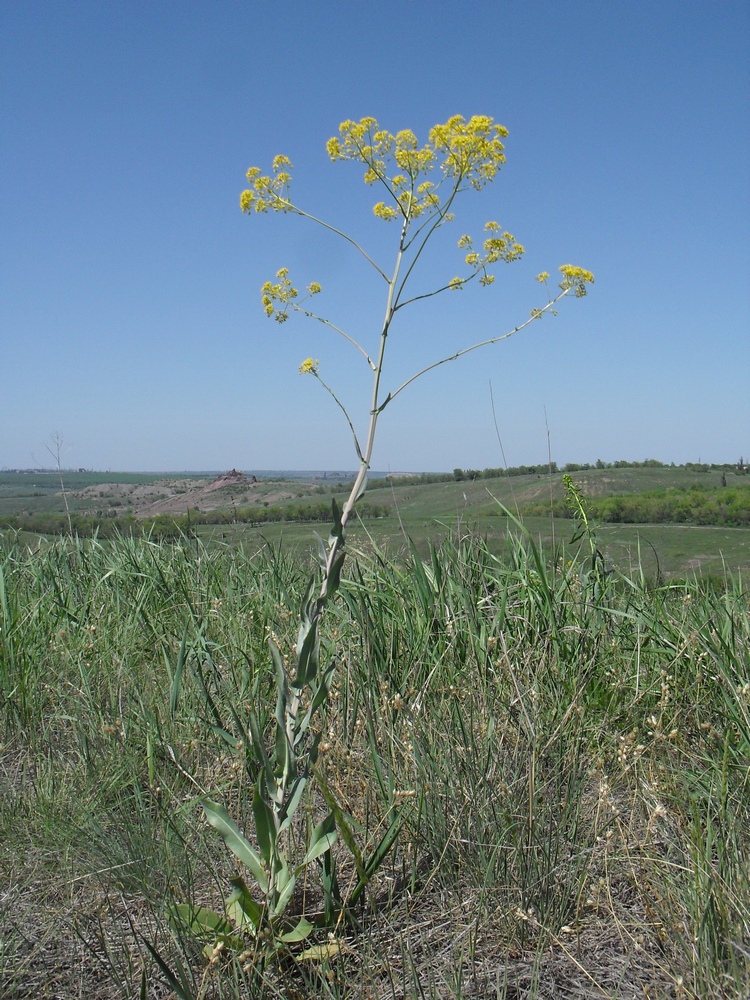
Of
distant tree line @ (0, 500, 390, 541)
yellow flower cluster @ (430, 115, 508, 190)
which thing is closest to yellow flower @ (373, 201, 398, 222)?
yellow flower cluster @ (430, 115, 508, 190)

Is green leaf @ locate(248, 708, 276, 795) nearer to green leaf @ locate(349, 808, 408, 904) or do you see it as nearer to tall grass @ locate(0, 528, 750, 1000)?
tall grass @ locate(0, 528, 750, 1000)

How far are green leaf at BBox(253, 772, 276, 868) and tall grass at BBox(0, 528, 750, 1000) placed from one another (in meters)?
0.17

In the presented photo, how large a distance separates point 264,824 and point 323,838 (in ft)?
0.57

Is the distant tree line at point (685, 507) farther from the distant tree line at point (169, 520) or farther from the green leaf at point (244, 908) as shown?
the green leaf at point (244, 908)

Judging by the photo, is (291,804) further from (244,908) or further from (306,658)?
(306,658)

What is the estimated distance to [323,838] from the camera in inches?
76.4

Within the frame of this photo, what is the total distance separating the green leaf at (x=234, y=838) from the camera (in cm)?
191

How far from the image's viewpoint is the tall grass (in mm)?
1847

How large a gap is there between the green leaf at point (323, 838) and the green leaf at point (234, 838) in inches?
4.7

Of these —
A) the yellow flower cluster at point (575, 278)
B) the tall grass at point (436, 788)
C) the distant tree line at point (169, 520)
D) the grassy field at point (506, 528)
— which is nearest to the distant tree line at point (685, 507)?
the grassy field at point (506, 528)

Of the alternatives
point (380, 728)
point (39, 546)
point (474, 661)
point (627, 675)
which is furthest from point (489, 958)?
A: point (39, 546)

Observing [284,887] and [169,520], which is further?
[169,520]

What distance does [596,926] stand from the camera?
202 cm

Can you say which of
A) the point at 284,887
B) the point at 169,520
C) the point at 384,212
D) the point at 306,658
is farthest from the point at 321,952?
the point at 169,520
